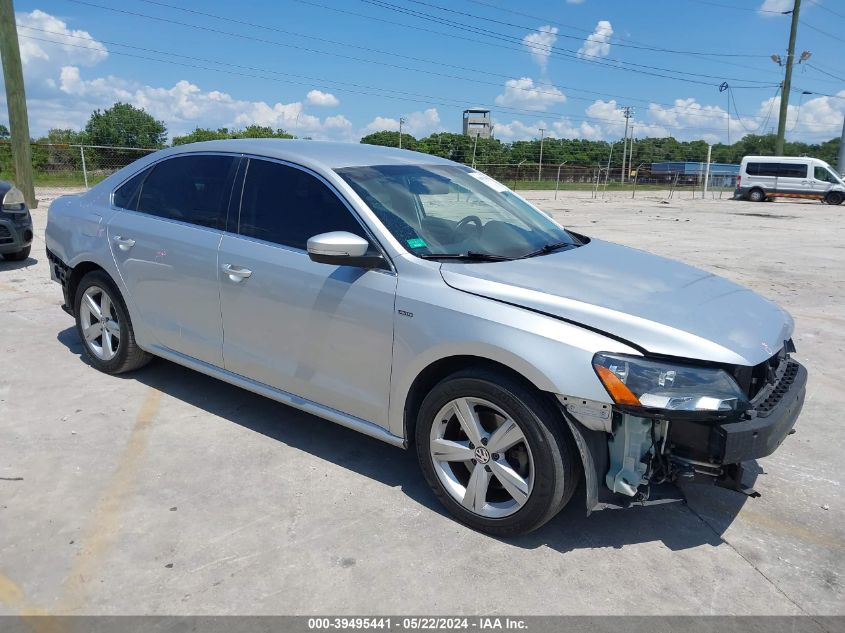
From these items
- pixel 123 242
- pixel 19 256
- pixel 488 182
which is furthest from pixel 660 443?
pixel 19 256

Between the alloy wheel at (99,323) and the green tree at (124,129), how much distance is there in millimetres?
37972

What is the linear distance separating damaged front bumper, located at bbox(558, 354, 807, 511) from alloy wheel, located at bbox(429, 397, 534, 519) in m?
0.28

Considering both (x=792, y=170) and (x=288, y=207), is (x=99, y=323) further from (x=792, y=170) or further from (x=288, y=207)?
(x=792, y=170)

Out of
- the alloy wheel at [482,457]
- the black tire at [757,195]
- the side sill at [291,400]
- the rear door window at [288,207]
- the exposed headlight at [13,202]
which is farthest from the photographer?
the black tire at [757,195]

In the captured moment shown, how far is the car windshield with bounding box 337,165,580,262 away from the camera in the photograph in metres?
3.41

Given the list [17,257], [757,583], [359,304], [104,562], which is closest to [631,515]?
[757,583]

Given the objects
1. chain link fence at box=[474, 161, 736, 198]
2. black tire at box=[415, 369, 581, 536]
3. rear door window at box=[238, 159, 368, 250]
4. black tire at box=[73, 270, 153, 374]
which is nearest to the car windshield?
rear door window at box=[238, 159, 368, 250]

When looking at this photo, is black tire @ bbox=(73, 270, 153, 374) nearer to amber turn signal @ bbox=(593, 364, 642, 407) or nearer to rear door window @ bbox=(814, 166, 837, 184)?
amber turn signal @ bbox=(593, 364, 642, 407)

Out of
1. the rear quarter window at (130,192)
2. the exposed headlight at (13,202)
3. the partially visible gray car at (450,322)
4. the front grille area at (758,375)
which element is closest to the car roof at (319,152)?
the partially visible gray car at (450,322)

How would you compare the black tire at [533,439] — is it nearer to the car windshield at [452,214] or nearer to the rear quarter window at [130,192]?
the car windshield at [452,214]

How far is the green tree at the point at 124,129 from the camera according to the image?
42469mm

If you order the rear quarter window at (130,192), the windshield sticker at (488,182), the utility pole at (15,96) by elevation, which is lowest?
the rear quarter window at (130,192)

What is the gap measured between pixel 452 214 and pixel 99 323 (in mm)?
2835
